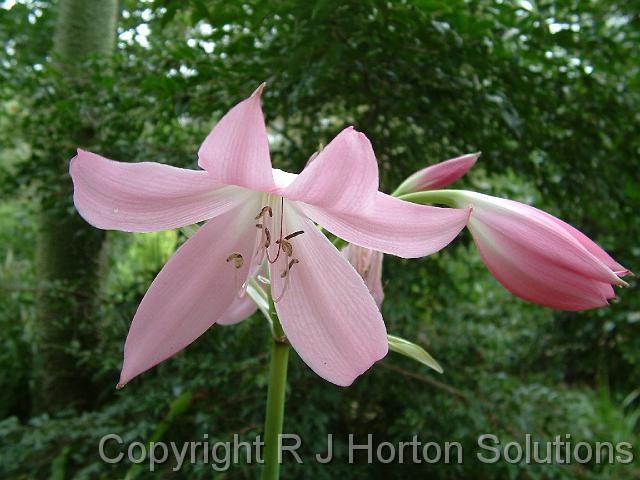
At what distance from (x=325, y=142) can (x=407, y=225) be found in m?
1.22

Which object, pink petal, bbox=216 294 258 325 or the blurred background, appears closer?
pink petal, bbox=216 294 258 325

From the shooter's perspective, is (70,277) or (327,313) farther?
(70,277)

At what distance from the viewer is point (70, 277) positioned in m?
Result: 2.09

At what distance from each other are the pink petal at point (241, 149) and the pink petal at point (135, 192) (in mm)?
68

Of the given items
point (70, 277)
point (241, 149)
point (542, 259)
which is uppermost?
point (241, 149)

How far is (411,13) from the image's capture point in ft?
4.25

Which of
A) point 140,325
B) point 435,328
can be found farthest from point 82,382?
point 140,325

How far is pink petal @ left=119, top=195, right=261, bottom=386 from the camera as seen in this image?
601 millimetres

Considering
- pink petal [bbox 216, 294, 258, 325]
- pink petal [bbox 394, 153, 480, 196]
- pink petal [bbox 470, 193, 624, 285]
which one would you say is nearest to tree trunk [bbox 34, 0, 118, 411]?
pink petal [bbox 216, 294, 258, 325]

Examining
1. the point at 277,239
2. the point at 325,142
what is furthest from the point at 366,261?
the point at 325,142

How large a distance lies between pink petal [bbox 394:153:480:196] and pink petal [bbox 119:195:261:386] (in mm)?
225

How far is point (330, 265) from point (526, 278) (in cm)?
24

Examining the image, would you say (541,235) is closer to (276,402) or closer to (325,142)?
(276,402)

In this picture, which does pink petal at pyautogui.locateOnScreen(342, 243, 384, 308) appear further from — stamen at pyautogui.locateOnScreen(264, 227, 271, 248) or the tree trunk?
the tree trunk
